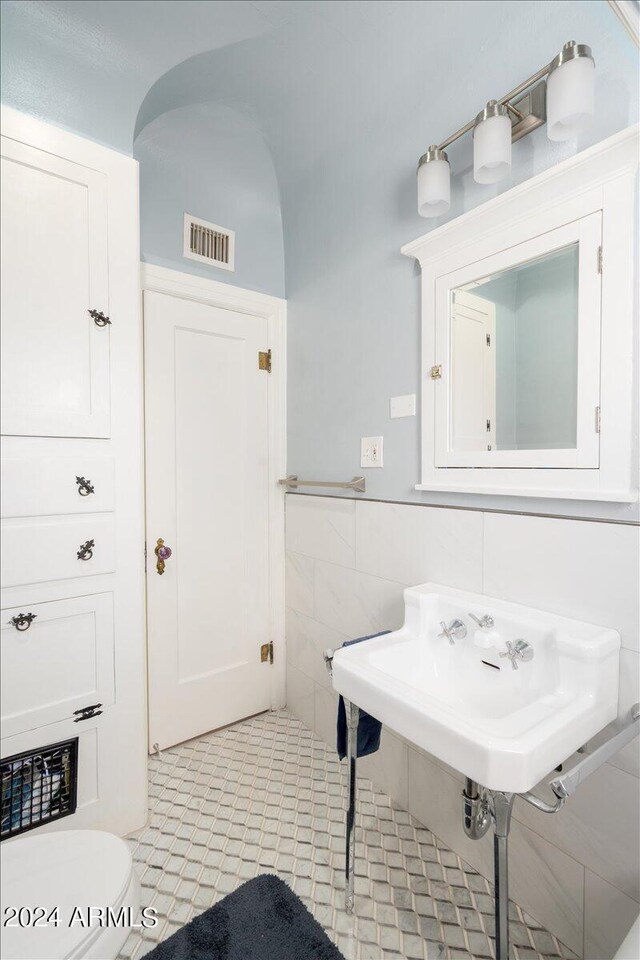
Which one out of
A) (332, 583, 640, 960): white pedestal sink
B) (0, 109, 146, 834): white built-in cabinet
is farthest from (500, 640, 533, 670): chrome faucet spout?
(0, 109, 146, 834): white built-in cabinet

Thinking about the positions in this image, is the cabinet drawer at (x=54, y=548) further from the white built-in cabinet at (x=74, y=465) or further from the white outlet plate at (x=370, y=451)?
the white outlet plate at (x=370, y=451)

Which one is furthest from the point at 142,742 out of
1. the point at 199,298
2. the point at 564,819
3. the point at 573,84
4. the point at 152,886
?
the point at 573,84

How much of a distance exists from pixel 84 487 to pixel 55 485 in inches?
3.1

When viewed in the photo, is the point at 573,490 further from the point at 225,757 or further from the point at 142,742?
the point at 225,757

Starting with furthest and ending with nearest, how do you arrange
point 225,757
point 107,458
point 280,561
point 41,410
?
point 280,561 < point 225,757 < point 107,458 < point 41,410

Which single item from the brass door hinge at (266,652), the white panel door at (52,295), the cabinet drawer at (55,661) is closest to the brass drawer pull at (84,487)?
the white panel door at (52,295)

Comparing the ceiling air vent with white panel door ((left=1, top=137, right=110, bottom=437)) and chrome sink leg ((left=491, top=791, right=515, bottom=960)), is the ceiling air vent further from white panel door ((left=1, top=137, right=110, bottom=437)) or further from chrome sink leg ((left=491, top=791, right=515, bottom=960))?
chrome sink leg ((left=491, top=791, right=515, bottom=960))

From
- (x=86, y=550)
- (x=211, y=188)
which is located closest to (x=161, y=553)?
(x=86, y=550)

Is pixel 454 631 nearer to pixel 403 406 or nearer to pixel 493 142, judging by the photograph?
pixel 403 406

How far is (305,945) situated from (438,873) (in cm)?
44

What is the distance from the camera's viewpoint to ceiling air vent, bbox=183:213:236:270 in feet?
6.16

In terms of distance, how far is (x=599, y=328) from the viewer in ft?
3.39

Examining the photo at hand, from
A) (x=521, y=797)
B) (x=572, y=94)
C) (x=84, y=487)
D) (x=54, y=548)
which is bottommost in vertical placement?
(x=521, y=797)

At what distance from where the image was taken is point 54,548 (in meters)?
1.28
